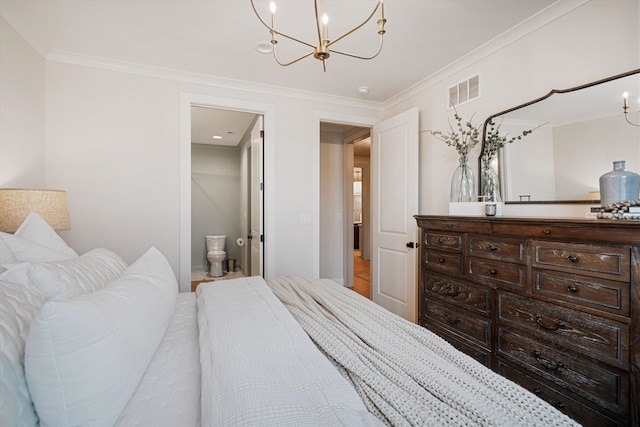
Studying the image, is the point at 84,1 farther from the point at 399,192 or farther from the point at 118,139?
the point at 399,192

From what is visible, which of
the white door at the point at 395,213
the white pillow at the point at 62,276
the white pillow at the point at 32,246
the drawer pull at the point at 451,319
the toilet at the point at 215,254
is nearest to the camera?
the white pillow at the point at 62,276

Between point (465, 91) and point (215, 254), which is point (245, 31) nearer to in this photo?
point (465, 91)

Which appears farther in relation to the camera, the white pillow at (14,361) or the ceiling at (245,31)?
the ceiling at (245,31)

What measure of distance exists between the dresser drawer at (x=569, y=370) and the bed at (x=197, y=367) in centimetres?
86

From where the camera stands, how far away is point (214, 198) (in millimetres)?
5836

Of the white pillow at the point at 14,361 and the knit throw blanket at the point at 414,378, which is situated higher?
the white pillow at the point at 14,361

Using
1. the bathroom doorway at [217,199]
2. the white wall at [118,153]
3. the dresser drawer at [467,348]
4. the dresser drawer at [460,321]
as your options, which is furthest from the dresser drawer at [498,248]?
the bathroom doorway at [217,199]

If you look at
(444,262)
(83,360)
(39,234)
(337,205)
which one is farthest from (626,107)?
(337,205)

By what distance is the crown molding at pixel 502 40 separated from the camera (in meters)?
1.85

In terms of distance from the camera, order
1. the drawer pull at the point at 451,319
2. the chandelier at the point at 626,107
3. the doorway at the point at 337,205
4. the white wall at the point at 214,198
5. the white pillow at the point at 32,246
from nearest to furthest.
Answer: the white pillow at the point at 32,246 → the chandelier at the point at 626,107 → the drawer pull at the point at 451,319 → the doorway at the point at 337,205 → the white wall at the point at 214,198

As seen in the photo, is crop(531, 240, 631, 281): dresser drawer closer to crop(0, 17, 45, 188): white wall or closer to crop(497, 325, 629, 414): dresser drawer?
crop(497, 325, 629, 414): dresser drawer

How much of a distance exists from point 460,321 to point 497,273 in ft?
1.56

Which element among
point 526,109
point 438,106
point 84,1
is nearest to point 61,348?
point 84,1

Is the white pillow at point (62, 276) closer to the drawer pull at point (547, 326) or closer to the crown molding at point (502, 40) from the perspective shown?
the drawer pull at point (547, 326)
